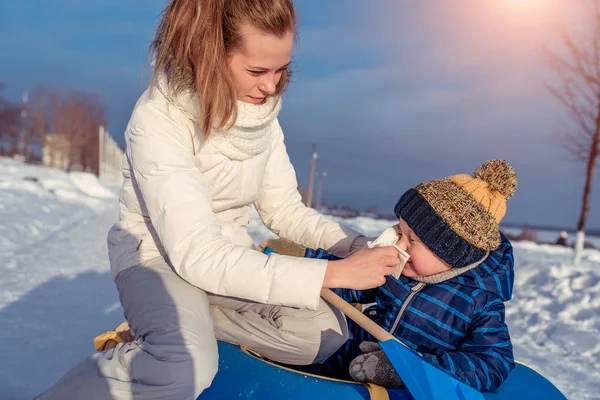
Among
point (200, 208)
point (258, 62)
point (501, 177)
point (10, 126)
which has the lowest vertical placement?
point (10, 126)

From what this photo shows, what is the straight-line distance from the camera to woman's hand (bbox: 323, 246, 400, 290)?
5.38ft

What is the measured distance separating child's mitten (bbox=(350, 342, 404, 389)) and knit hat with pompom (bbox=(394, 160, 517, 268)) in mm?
405

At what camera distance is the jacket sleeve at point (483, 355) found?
1.68 m

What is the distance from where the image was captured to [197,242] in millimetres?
1650

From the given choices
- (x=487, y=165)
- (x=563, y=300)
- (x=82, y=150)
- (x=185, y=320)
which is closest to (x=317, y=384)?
(x=185, y=320)

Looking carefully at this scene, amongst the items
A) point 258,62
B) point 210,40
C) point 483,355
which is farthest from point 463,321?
point 210,40

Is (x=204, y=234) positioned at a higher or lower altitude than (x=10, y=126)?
higher

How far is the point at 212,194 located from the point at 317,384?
0.76 meters

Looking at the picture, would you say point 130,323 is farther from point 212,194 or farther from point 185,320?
point 212,194

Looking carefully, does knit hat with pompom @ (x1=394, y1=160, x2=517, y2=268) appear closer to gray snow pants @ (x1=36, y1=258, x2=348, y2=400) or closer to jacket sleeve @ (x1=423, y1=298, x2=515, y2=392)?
jacket sleeve @ (x1=423, y1=298, x2=515, y2=392)

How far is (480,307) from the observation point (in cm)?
183

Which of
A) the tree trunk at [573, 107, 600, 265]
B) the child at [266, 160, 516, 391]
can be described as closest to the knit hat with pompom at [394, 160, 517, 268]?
the child at [266, 160, 516, 391]

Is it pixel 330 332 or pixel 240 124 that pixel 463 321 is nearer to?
pixel 330 332

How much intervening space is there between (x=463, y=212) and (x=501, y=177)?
0.20 metres
